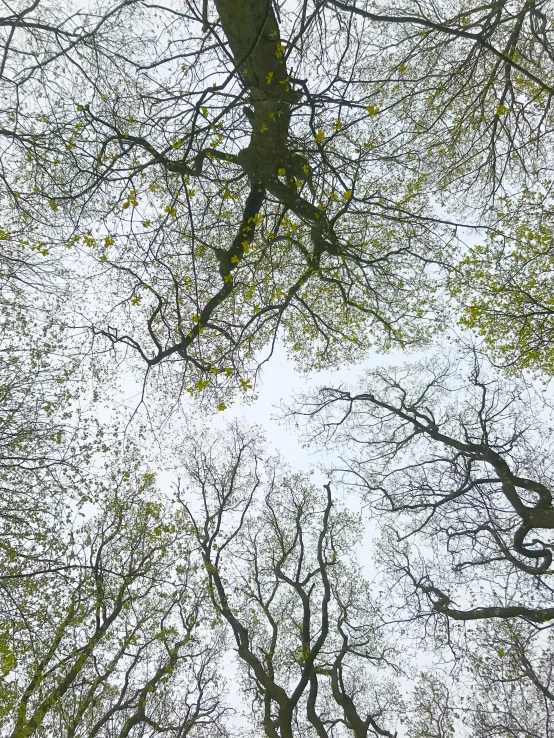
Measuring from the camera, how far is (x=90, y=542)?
10516mm

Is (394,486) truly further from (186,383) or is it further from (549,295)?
(186,383)

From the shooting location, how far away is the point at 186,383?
7148 mm

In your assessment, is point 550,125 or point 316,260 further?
point 550,125

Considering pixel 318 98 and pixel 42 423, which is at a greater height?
pixel 318 98

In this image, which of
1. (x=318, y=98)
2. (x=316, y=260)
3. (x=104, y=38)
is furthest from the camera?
(x=316, y=260)

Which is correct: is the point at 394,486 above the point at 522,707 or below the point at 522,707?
above

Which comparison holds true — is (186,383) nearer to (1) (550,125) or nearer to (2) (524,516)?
(2) (524,516)

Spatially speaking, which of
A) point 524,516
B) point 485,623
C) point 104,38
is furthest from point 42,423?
point 485,623

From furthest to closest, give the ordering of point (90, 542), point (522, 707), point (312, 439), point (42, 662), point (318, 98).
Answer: point (522, 707) → point (312, 439) → point (90, 542) → point (42, 662) → point (318, 98)

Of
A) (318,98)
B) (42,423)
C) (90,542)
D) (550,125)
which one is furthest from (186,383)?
(550,125)

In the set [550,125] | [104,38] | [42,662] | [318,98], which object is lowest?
[42,662]

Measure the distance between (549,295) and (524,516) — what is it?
3970mm

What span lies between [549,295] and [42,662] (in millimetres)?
10443

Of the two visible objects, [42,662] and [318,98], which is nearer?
[318,98]
